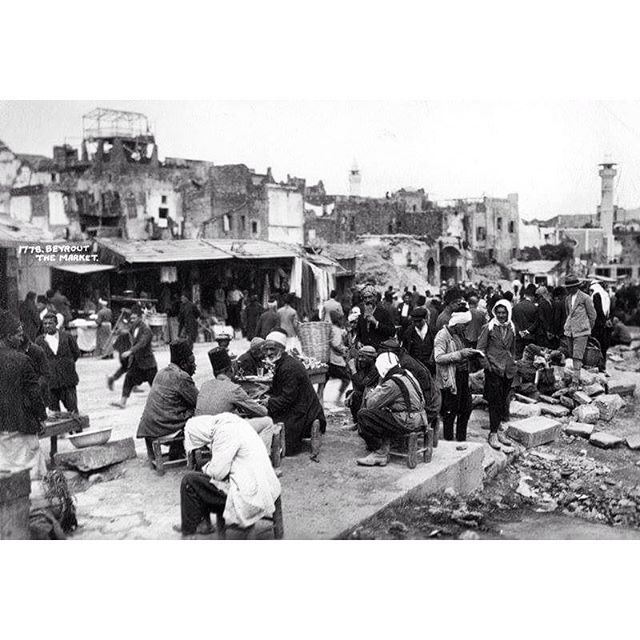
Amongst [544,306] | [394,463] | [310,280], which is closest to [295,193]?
[310,280]

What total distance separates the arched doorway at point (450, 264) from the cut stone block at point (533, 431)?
28448 mm

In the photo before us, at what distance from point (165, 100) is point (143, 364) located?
3.50m

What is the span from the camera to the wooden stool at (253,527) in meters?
5.16

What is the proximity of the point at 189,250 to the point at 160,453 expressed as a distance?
1040 cm

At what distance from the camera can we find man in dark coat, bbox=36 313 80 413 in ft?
26.1

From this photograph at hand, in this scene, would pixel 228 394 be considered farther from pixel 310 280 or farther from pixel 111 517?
pixel 310 280

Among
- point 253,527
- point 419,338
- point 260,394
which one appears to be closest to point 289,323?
point 419,338

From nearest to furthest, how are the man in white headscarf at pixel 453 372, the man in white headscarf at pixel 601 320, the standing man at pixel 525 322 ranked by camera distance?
the man in white headscarf at pixel 453 372 → the standing man at pixel 525 322 → the man in white headscarf at pixel 601 320

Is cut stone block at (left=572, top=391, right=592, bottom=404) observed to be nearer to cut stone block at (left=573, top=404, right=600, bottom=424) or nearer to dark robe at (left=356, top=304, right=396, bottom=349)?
cut stone block at (left=573, top=404, right=600, bottom=424)

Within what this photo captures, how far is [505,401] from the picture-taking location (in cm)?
899

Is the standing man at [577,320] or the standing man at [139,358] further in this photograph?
the standing man at [577,320]

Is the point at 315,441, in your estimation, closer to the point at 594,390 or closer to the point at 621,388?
the point at 594,390

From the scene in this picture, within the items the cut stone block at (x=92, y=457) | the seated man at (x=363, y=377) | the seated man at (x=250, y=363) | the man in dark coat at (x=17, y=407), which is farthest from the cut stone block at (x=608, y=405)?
the man in dark coat at (x=17, y=407)

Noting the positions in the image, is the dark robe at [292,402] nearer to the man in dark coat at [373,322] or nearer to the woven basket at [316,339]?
the man in dark coat at [373,322]
